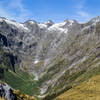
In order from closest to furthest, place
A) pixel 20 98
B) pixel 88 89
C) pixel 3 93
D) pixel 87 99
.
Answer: pixel 3 93 → pixel 20 98 → pixel 87 99 → pixel 88 89

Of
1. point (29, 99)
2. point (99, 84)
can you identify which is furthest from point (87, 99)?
point (29, 99)

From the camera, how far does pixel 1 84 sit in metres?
27.6

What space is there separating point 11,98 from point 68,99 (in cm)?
14602

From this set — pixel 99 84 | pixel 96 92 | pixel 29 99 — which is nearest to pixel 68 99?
pixel 96 92

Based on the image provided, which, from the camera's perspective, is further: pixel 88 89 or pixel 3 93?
pixel 88 89

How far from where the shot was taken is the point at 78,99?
161125 millimetres

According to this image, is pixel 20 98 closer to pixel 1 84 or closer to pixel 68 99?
pixel 1 84

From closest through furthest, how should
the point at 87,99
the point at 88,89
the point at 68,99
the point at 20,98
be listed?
the point at 20,98 → the point at 87,99 → the point at 68,99 → the point at 88,89

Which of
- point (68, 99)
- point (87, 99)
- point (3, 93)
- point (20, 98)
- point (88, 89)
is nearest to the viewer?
point (3, 93)

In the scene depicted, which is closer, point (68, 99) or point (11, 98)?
point (11, 98)

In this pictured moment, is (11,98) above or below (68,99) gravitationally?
above

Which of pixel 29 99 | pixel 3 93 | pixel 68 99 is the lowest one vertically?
pixel 68 99

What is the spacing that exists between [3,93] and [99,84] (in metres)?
182

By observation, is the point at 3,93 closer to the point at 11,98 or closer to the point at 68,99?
the point at 11,98
